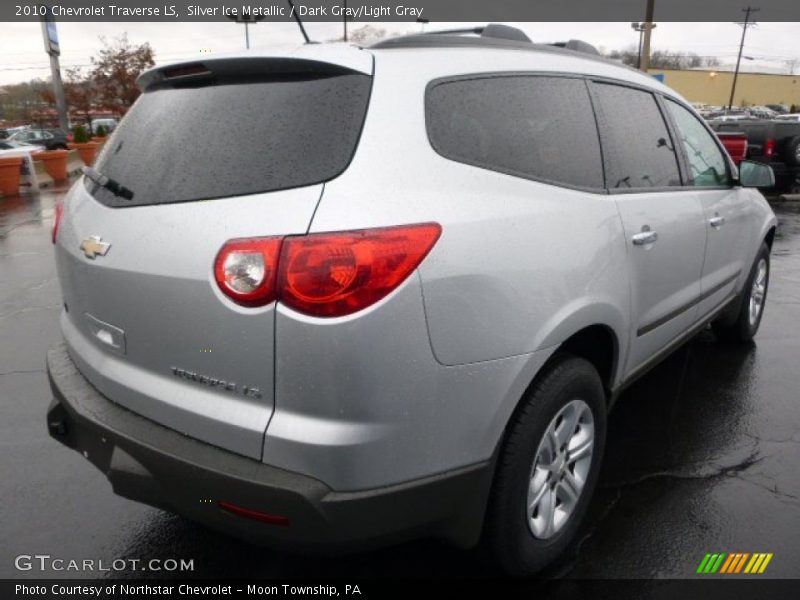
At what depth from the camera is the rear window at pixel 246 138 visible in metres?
1.83

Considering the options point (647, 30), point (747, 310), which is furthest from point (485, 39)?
point (647, 30)

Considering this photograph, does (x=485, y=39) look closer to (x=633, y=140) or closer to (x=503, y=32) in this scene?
(x=503, y=32)

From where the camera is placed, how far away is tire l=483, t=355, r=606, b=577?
2.09 m

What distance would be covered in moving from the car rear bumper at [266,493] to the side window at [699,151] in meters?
2.45

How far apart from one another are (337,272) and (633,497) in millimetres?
1986

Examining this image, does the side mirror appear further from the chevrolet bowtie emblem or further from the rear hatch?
the chevrolet bowtie emblem

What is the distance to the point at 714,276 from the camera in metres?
3.77

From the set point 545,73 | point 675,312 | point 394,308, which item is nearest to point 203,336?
point 394,308

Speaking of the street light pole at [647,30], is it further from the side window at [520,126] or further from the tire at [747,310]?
the side window at [520,126]

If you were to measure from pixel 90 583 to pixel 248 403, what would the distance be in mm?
1224

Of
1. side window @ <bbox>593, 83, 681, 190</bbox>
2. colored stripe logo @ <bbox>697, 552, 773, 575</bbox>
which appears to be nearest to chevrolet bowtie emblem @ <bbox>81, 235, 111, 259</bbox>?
side window @ <bbox>593, 83, 681, 190</bbox>

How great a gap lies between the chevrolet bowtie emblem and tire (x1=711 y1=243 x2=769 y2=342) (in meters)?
3.92

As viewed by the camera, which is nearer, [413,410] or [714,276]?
[413,410]

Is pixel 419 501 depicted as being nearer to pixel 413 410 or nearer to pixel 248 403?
pixel 413 410
